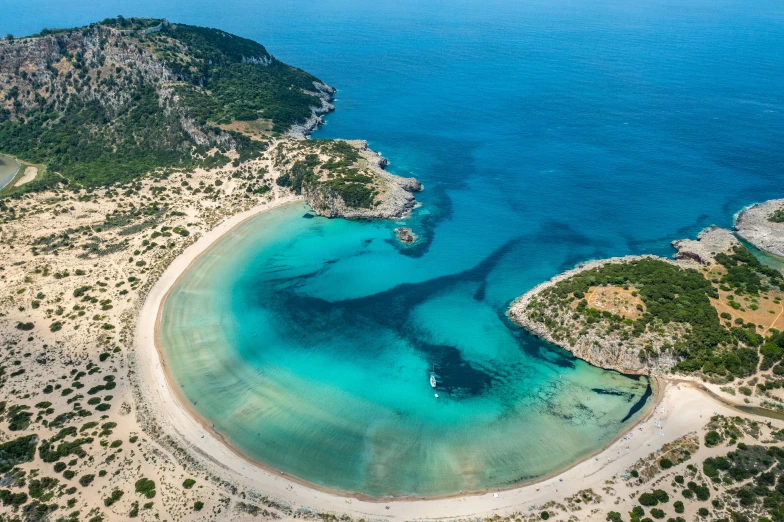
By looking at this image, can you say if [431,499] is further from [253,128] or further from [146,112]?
[146,112]

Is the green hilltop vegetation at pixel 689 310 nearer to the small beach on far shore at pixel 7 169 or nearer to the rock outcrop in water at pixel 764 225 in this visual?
the rock outcrop in water at pixel 764 225

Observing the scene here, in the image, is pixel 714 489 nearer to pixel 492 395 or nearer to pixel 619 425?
pixel 619 425

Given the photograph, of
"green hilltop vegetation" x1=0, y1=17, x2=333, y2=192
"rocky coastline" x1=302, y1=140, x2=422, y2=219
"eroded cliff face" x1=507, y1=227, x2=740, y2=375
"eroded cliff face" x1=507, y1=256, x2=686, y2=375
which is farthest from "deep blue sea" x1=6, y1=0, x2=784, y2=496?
"green hilltop vegetation" x1=0, y1=17, x2=333, y2=192

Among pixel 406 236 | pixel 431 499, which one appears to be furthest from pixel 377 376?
pixel 406 236

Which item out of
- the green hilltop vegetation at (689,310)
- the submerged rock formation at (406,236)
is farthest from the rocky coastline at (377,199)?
the green hilltop vegetation at (689,310)

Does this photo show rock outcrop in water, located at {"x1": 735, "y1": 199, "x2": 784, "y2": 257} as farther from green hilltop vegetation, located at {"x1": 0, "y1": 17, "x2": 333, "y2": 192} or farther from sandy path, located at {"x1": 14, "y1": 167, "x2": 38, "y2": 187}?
sandy path, located at {"x1": 14, "y1": 167, "x2": 38, "y2": 187}

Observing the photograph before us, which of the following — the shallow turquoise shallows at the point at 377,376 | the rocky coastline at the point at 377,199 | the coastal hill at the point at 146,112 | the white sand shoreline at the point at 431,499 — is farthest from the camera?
the coastal hill at the point at 146,112
